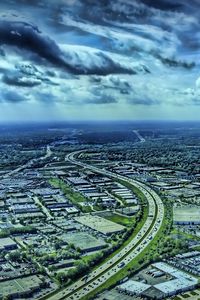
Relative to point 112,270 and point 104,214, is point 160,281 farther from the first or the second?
point 104,214

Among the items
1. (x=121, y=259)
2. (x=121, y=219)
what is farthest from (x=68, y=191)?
(x=121, y=259)

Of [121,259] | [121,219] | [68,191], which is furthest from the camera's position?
[68,191]

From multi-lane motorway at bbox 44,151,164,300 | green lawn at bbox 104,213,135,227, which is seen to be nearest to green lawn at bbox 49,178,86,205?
green lawn at bbox 104,213,135,227

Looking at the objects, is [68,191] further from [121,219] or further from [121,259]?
[121,259]

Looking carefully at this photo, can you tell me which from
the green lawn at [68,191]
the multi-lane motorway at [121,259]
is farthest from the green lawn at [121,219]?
the green lawn at [68,191]

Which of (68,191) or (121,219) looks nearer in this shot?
(121,219)

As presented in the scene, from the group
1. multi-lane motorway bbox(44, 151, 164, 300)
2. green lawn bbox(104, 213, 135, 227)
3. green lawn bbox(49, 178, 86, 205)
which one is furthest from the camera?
green lawn bbox(49, 178, 86, 205)

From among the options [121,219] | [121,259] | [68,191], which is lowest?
[121,259]

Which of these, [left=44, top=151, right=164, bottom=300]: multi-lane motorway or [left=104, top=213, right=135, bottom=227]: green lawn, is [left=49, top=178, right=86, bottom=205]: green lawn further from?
[left=44, top=151, right=164, bottom=300]: multi-lane motorway

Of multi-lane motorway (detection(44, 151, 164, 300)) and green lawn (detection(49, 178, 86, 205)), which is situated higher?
green lawn (detection(49, 178, 86, 205))
